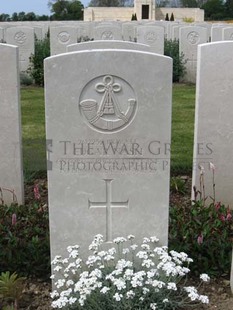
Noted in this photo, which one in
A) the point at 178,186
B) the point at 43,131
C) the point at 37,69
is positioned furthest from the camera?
the point at 37,69

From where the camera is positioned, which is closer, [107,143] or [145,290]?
[145,290]

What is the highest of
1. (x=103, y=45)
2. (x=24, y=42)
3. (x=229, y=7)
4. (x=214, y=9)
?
(x=229, y=7)

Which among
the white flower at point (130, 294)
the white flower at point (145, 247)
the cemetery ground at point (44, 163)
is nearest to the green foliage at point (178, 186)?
the cemetery ground at point (44, 163)

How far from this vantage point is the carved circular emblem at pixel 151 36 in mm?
12706

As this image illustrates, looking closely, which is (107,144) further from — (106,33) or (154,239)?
(106,33)

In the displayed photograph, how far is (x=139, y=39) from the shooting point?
43.6 feet

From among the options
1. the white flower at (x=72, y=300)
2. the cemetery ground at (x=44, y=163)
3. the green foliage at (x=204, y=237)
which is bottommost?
the cemetery ground at (x=44, y=163)

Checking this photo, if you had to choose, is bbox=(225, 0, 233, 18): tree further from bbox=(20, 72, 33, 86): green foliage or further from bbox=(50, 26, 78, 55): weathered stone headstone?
bbox=(20, 72, 33, 86): green foliage

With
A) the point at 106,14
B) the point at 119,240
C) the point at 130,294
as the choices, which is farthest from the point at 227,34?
the point at 106,14

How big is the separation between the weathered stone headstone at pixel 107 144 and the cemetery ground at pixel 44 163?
1.32 ft

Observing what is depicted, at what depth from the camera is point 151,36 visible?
41.8 ft

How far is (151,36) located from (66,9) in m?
53.4

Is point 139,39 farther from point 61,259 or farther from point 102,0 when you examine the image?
point 102,0

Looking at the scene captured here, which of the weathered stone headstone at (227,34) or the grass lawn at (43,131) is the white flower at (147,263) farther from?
the weathered stone headstone at (227,34)
